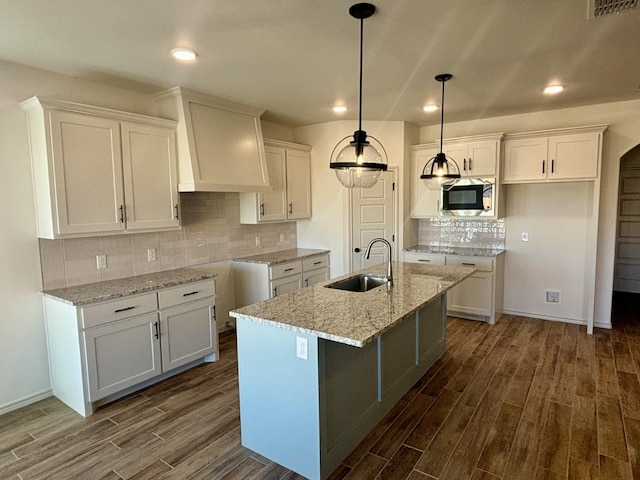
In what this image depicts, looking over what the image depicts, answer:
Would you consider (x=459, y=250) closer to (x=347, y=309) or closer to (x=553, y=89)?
(x=553, y=89)

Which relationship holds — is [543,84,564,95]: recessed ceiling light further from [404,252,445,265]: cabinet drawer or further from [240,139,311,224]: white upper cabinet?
[240,139,311,224]: white upper cabinet

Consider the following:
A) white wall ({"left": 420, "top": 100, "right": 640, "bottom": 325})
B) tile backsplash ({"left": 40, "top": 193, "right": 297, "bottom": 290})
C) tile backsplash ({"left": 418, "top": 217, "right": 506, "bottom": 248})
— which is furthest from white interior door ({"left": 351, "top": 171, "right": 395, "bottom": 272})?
white wall ({"left": 420, "top": 100, "right": 640, "bottom": 325})

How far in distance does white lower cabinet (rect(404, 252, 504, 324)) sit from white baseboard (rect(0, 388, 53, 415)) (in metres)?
4.03

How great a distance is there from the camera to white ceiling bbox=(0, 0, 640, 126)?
2.09 metres

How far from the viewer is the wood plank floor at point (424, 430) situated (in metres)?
2.23

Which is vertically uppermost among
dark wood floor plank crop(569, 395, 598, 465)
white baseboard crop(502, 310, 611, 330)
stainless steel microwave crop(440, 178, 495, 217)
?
stainless steel microwave crop(440, 178, 495, 217)

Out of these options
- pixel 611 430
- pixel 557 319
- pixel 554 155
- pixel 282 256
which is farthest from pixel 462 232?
pixel 611 430

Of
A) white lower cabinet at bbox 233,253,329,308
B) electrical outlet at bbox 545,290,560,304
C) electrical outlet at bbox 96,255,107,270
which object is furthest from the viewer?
electrical outlet at bbox 545,290,560,304

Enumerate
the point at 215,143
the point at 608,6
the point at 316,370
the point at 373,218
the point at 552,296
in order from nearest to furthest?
the point at 608,6 → the point at 316,370 → the point at 215,143 → the point at 552,296 → the point at 373,218

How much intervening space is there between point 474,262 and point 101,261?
4.00 metres

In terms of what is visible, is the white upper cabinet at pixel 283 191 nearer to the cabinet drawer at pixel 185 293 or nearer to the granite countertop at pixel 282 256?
the granite countertop at pixel 282 256

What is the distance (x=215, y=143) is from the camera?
3.75 metres

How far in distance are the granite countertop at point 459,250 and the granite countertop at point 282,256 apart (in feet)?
4.06

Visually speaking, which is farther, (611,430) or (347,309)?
(611,430)
